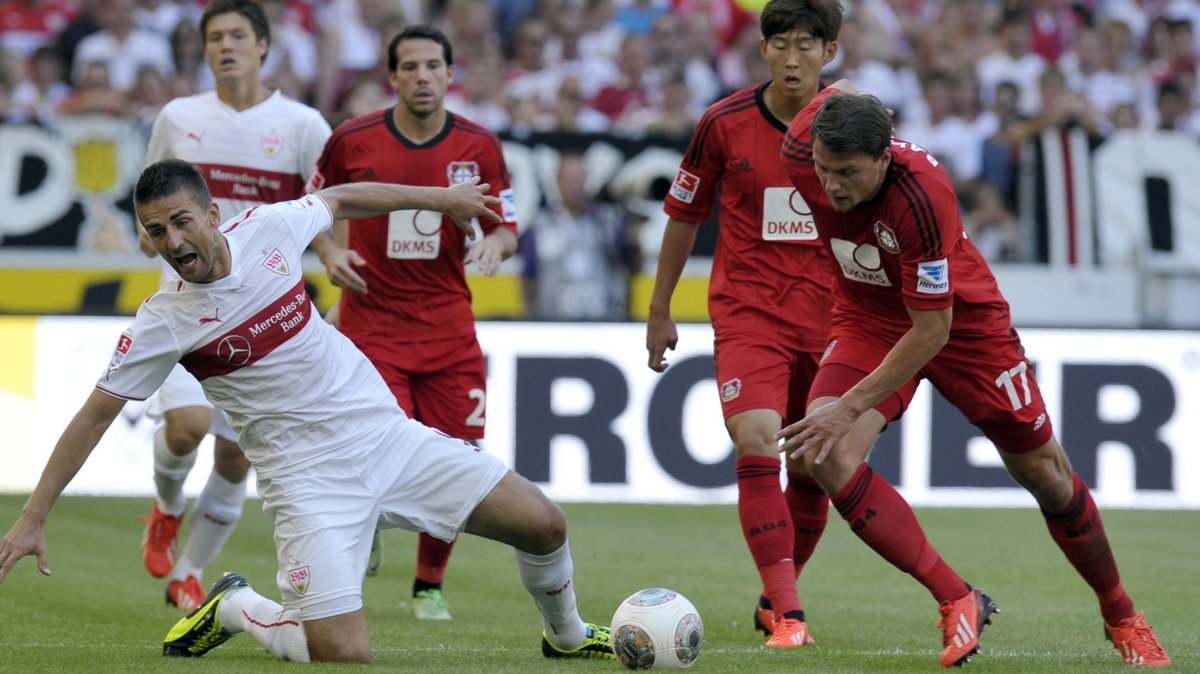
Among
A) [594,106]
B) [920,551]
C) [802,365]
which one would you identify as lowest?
[920,551]

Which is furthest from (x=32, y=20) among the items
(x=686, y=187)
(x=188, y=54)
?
(x=686, y=187)

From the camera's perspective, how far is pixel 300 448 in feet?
17.3

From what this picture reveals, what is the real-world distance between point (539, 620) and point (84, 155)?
6.96 metres

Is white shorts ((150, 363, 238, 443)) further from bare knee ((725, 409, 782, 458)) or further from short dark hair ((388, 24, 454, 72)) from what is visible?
bare knee ((725, 409, 782, 458))

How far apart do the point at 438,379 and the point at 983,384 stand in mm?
2666

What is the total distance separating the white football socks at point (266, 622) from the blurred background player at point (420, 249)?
1553 millimetres

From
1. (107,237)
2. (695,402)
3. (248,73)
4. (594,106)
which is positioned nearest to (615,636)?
(248,73)

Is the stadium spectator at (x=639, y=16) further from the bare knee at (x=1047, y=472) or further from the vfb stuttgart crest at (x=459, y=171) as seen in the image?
the bare knee at (x=1047, y=472)

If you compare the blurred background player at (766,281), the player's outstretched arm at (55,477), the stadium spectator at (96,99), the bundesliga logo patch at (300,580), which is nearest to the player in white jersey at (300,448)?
the bundesliga logo patch at (300,580)

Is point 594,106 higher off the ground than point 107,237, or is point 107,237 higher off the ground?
point 594,106

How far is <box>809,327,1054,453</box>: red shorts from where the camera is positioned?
537cm

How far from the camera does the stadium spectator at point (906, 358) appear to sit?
4.97 meters

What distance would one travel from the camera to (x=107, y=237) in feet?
39.3

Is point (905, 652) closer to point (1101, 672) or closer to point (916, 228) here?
point (1101, 672)
